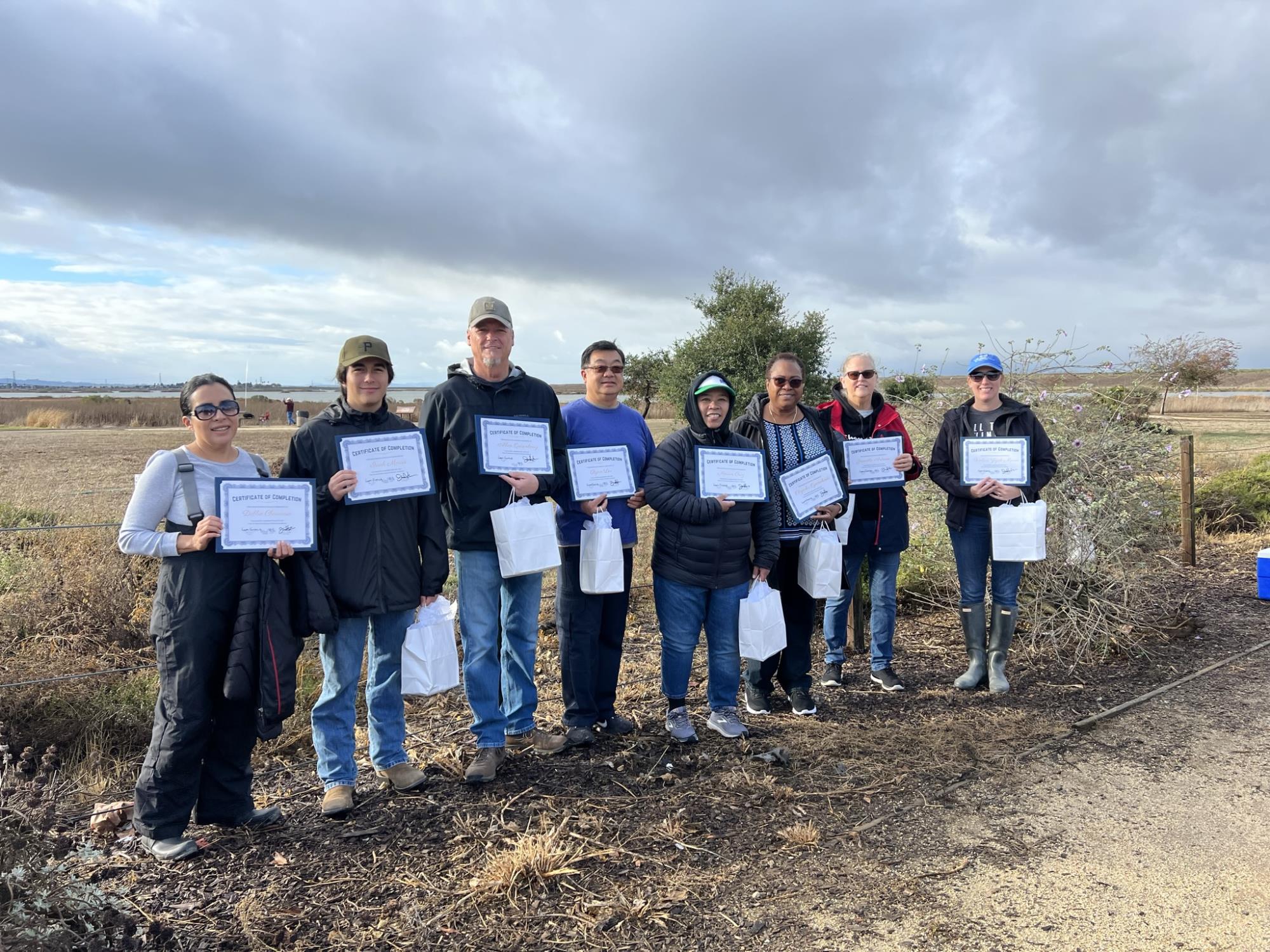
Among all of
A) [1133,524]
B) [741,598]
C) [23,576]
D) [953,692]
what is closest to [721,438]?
[741,598]

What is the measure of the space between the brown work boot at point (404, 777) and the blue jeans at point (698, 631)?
147cm

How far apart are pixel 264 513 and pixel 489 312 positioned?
147 centimetres

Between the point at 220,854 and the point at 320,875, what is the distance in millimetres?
513

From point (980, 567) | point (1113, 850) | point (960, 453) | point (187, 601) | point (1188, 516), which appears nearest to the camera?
point (187, 601)

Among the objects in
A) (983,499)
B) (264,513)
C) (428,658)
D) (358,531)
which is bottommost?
(428,658)

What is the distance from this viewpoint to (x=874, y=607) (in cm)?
570

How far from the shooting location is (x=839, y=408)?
5.56m

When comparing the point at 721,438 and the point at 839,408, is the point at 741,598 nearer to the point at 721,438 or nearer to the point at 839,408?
the point at 721,438

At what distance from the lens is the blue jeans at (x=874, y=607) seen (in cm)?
560

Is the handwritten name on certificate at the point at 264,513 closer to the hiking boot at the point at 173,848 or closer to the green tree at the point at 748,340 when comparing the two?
the hiking boot at the point at 173,848

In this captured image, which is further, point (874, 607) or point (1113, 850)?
point (874, 607)

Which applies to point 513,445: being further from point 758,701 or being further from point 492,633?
point 758,701

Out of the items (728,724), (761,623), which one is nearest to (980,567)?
(761,623)

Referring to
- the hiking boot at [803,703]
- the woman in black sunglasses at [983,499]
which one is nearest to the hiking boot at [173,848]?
the hiking boot at [803,703]
